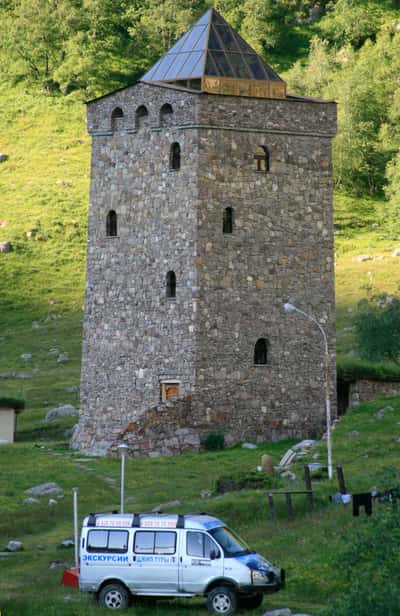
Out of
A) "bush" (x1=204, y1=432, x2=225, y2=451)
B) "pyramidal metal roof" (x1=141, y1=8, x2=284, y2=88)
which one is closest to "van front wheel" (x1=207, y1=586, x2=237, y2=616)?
"bush" (x1=204, y1=432, x2=225, y2=451)

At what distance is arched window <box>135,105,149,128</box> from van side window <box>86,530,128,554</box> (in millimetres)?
29560

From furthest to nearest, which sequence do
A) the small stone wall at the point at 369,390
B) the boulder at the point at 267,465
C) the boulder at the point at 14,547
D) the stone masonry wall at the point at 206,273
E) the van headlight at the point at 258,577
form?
the small stone wall at the point at 369,390, the stone masonry wall at the point at 206,273, the boulder at the point at 267,465, the boulder at the point at 14,547, the van headlight at the point at 258,577

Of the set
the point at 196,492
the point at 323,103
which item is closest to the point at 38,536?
the point at 196,492

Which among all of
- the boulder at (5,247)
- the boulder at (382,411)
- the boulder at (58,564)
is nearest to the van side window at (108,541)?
the boulder at (58,564)

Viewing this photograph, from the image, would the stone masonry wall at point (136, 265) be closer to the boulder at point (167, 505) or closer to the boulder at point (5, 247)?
the boulder at point (167, 505)

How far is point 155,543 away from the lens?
36.8m

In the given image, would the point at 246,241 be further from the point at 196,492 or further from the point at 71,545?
the point at 71,545

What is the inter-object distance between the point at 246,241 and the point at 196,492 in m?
13.6

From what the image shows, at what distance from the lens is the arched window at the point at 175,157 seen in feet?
206

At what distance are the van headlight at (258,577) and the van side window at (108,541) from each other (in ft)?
10.1

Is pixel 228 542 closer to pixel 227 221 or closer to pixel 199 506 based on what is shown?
pixel 199 506

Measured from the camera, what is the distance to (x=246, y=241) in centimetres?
6291

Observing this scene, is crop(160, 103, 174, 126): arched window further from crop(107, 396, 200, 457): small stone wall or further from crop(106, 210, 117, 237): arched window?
crop(107, 396, 200, 457): small stone wall

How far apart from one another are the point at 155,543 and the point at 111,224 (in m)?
30.6
